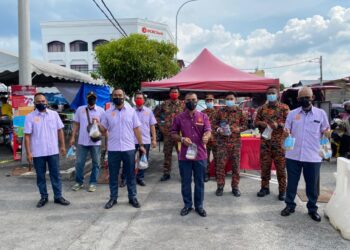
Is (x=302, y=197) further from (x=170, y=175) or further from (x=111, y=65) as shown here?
(x=111, y=65)

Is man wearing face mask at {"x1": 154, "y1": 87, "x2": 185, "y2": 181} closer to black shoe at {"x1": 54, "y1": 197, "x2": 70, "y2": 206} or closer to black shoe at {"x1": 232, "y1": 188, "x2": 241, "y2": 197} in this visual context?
black shoe at {"x1": 232, "y1": 188, "x2": 241, "y2": 197}

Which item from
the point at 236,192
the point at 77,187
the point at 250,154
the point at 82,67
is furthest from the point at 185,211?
the point at 82,67

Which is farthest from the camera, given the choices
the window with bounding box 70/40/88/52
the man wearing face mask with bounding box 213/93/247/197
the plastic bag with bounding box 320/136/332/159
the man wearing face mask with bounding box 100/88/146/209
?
the window with bounding box 70/40/88/52

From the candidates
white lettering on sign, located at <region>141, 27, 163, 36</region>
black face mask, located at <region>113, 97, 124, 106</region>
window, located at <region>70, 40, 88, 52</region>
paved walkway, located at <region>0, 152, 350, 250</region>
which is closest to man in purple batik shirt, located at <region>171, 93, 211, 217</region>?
paved walkway, located at <region>0, 152, 350, 250</region>

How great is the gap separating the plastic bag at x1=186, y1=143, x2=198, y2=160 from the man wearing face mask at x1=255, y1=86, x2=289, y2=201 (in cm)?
153

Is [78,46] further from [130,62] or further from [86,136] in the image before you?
[86,136]

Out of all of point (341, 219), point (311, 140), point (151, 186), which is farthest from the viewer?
point (151, 186)

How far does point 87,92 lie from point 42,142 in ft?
13.3

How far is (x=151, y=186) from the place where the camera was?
22.2 ft

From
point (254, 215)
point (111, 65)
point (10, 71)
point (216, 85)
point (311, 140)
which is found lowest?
point (254, 215)

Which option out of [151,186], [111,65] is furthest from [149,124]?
[111,65]

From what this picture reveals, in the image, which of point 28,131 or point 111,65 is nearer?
point 28,131

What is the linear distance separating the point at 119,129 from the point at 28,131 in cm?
145

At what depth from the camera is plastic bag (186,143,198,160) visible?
480cm
